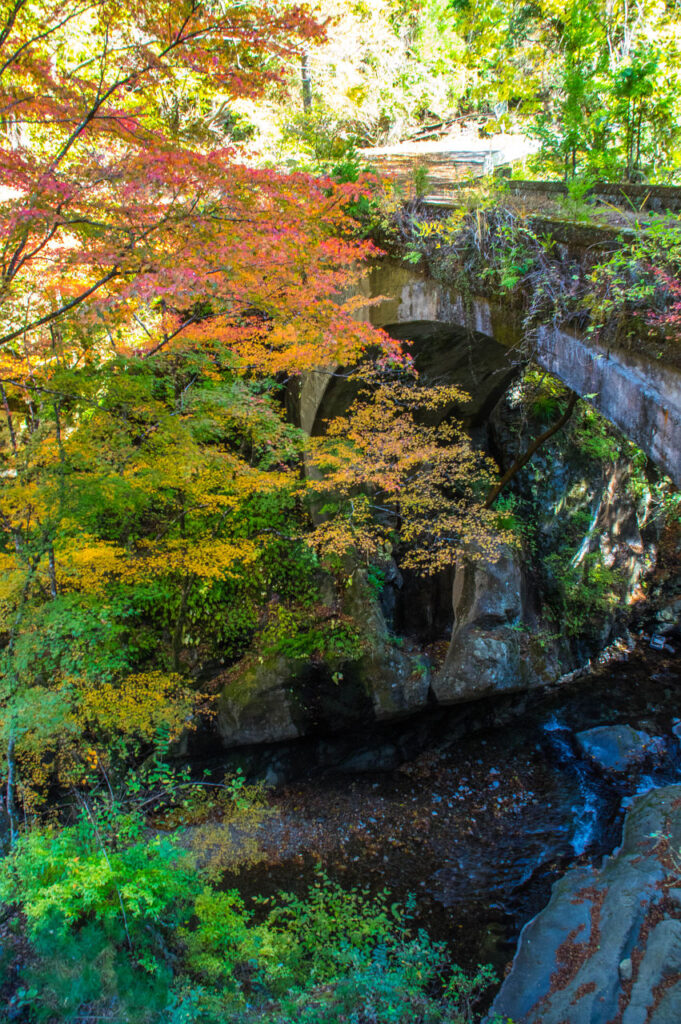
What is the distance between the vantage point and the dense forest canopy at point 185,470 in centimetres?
399

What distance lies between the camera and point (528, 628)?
28.4ft

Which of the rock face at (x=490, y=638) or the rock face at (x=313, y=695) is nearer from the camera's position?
the rock face at (x=313, y=695)

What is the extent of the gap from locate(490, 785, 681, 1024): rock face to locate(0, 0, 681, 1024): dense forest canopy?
0.64m

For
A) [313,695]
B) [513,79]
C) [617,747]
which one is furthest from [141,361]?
[513,79]

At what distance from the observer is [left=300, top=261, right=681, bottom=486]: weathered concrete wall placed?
371cm

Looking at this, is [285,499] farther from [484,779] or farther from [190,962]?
[190,962]

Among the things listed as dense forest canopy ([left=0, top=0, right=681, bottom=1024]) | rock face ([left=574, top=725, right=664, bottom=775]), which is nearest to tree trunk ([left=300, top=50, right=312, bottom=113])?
dense forest canopy ([left=0, top=0, right=681, bottom=1024])

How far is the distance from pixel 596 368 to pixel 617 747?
21.0 feet

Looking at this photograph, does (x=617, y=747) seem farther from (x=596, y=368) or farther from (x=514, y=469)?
(x=596, y=368)

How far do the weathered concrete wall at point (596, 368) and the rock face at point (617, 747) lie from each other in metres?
5.96

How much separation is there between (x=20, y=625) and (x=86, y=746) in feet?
5.55

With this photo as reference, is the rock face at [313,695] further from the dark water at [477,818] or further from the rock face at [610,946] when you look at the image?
the rock face at [610,946]

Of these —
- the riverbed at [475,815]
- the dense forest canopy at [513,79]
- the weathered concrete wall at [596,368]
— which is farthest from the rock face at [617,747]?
the dense forest canopy at [513,79]

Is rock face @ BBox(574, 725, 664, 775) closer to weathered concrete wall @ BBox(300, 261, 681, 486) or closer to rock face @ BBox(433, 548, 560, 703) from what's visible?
rock face @ BBox(433, 548, 560, 703)
